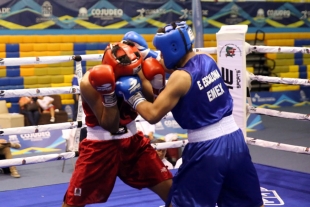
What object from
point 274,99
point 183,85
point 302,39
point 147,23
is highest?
point 183,85

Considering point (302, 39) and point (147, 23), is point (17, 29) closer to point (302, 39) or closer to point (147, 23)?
point (147, 23)

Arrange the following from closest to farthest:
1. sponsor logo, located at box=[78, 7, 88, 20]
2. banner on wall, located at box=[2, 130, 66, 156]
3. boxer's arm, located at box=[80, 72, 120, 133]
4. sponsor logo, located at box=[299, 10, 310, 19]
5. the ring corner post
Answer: boxer's arm, located at box=[80, 72, 120, 133], the ring corner post, banner on wall, located at box=[2, 130, 66, 156], sponsor logo, located at box=[78, 7, 88, 20], sponsor logo, located at box=[299, 10, 310, 19]

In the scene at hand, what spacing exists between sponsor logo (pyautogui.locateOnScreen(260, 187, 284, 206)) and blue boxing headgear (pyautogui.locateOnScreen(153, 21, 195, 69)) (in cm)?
187

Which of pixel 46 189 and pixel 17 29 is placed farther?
pixel 17 29

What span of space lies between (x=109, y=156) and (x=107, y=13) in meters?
6.89

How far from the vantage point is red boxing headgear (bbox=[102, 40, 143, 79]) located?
2828mm

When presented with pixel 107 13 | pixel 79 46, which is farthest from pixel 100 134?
pixel 107 13

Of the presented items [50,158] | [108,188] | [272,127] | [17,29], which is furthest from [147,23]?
[108,188]

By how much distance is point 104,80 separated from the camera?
2.73m

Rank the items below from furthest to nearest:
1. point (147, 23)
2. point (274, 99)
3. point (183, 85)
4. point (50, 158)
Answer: point (274, 99) < point (147, 23) < point (50, 158) < point (183, 85)

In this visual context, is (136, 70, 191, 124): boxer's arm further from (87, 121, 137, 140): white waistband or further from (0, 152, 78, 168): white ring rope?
(0, 152, 78, 168): white ring rope

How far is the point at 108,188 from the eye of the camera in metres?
3.23

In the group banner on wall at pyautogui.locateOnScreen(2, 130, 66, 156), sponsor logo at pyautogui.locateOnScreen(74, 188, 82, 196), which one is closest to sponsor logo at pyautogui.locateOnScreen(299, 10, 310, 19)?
banner on wall at pyautogui.locateOnScreen(2, 130, 66, 156)

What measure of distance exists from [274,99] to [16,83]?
532cm
